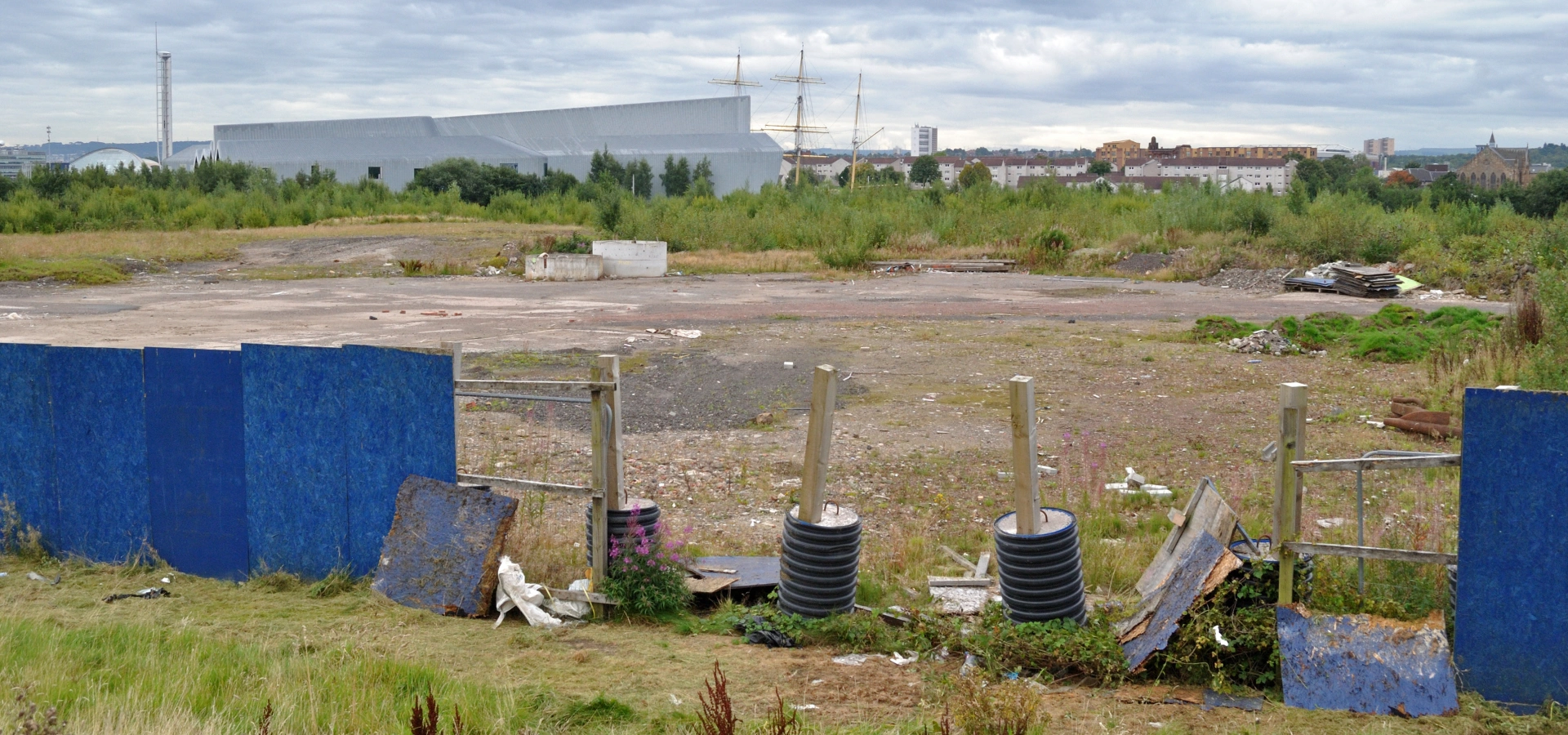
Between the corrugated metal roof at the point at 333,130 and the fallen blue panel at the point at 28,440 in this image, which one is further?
the corrugated metal roof at the point at 333,130

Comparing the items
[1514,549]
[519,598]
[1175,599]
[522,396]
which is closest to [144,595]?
[519,598]

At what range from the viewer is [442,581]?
18.9 feet

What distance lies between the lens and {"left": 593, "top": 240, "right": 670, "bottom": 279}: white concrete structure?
30.8 metres

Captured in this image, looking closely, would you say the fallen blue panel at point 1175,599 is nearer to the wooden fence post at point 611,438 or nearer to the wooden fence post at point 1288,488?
the wooden fence post at point 1288,488

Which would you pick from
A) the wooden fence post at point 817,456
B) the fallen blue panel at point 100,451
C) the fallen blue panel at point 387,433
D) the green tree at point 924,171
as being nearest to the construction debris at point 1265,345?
the wooden fence post at point 817,456

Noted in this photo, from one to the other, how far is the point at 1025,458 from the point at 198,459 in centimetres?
463

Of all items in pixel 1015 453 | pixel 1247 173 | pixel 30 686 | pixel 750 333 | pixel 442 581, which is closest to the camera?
pixel 30 686

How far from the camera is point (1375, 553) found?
4.60 metres

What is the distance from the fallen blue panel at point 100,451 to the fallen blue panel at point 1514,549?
666 centimetres

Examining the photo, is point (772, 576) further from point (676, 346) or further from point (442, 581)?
point (676, 346)

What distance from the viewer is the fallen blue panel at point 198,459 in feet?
21.1

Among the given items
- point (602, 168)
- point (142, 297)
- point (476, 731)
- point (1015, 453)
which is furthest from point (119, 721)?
point (602, 168)

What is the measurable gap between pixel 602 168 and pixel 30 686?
64579 mm

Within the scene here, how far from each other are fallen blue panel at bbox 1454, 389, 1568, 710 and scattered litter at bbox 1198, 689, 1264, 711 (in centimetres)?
80
